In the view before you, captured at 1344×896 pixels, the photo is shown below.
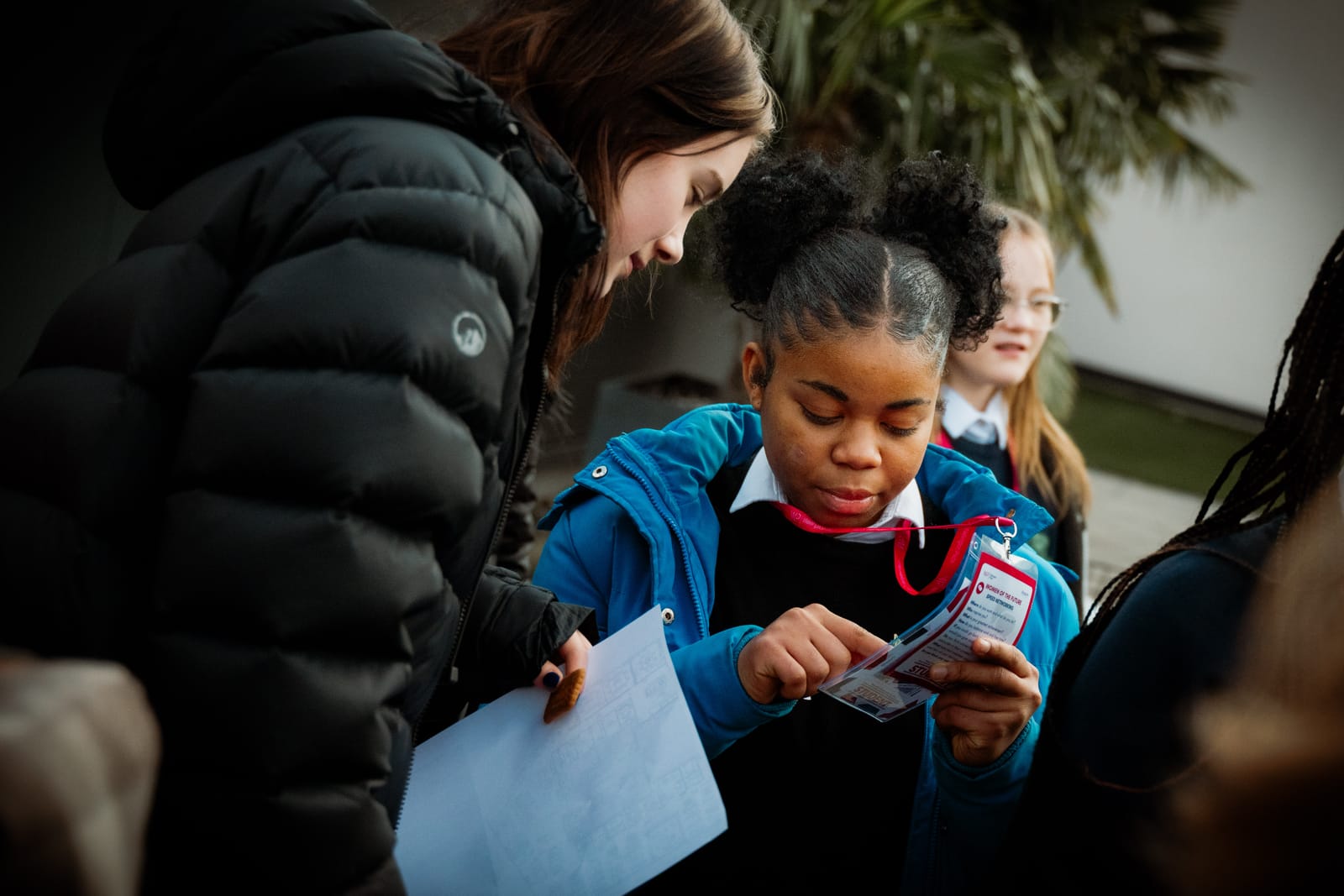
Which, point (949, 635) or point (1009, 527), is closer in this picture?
point (949, 635)

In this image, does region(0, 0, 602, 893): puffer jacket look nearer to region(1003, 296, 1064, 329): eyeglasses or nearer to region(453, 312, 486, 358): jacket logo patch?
region(453, 312, 486, 358): jacket logo patch

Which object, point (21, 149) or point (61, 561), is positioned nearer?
point (61, 561)

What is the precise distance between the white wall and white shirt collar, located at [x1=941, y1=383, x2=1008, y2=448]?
41.6 feet

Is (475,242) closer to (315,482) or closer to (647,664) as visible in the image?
(315,482)

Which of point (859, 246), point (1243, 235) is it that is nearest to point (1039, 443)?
point (859, 246)

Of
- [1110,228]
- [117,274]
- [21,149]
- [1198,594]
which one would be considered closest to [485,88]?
[117,274]

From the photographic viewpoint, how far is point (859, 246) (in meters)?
1.98

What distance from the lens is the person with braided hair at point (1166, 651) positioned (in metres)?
1.08

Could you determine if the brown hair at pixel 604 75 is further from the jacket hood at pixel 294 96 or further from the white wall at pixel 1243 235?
the white wall at pixel 1243 235

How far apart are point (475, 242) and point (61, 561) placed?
0.45 meters

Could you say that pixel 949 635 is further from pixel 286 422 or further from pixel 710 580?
pixel 286 422

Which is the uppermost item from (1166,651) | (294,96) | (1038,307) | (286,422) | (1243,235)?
(294,96)

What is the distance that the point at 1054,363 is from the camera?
5.99 metres

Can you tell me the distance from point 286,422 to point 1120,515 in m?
8.26
